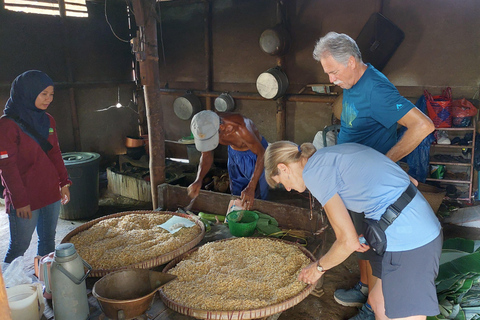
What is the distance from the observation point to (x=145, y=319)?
1.72 metres

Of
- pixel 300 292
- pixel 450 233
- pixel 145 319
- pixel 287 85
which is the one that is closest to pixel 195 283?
pixel 145 319

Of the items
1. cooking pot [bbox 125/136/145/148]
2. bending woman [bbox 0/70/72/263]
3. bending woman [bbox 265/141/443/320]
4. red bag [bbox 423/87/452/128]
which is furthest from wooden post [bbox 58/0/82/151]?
red bag [bbox 423/87/452/128]

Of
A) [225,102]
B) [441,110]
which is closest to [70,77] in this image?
[225,102]

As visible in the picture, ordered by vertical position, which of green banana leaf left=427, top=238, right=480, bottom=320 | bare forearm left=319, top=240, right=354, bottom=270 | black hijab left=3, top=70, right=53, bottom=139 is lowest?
green banana leaf left=427, top=238, right=480, bottom=320

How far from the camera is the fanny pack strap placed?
1700mm

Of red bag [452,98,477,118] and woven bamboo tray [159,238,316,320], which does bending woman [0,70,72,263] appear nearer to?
woven bamboo tray [159,238,316,320]

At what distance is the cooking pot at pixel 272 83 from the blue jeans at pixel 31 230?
3.80m

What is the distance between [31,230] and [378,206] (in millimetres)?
2656

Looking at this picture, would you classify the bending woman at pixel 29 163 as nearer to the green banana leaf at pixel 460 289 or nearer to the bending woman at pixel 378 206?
the bending woman at pixel 378 206

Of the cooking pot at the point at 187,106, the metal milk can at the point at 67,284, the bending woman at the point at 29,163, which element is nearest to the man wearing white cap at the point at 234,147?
the bending woman at the point at 29,163

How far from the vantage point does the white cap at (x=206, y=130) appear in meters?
3.07

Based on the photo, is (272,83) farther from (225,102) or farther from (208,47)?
(208,47)

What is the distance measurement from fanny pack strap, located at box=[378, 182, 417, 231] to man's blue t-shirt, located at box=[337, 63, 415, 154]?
681mm

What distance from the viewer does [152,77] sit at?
11.2ft
